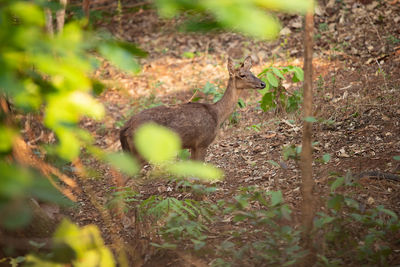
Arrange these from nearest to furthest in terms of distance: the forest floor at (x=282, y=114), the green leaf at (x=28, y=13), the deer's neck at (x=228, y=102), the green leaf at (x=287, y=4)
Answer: the green leaf at (x=287, y=4), the green leaf at (x=28, y=13), the forest floor at (x=282, y=114), the deer's neck at (x=228, y=102)

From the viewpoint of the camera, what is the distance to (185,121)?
6.26 meters

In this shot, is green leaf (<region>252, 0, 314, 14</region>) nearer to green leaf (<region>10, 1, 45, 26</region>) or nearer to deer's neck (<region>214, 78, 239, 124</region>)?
green leaf (<region>10, 1, 45, 26</region>)

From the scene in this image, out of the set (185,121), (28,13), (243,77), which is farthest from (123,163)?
(243,77)

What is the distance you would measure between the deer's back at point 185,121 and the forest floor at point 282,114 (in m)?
0.57

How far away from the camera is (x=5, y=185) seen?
1229 mm

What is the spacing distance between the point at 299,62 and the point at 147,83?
3767 millimetres

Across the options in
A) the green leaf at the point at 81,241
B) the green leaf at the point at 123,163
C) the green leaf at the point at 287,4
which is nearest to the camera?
the green leaf at the point at 287,4

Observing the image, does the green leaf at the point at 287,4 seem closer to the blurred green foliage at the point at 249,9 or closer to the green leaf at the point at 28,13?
the blurred green foliage at the point at 249,9

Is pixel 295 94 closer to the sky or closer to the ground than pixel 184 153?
closer to the sky

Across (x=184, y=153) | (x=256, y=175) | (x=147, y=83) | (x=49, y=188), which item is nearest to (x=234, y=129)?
(x=184, y=153)

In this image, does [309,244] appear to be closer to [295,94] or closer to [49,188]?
[49,188]

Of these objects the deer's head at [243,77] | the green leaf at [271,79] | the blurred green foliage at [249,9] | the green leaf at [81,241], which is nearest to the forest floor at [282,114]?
the green leaf at [81,241]

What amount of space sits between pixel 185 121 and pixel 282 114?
2311mm

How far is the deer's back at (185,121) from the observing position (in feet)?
19.5
